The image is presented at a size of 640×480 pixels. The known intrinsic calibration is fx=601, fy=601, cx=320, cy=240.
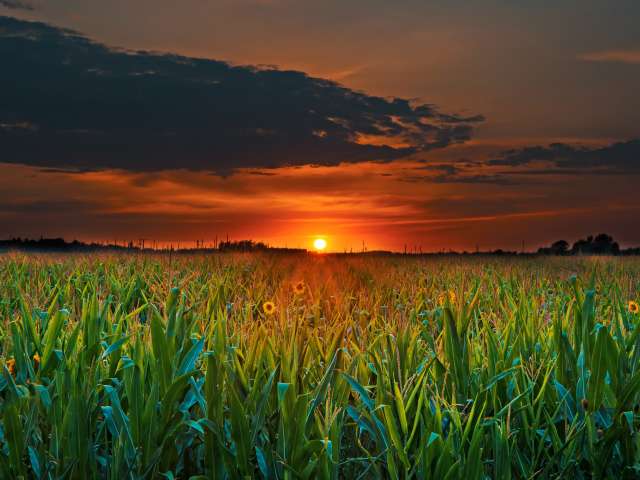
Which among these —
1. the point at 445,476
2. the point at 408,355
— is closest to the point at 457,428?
the point at 445,476

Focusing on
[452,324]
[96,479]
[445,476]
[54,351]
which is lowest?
[96,479]

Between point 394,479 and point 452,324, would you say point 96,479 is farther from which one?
point 452,324

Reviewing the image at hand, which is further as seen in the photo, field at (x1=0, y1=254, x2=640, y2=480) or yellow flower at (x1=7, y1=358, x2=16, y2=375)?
yellow flower at (x1=7, y1=358, x2=16, y2=375)

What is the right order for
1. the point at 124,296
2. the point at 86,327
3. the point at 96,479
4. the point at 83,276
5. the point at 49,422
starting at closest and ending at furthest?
the point at 96,479 → the point at 49,422 → the point at 86,327 → the point at 124,296 → the point at 83,276

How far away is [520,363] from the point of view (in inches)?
135

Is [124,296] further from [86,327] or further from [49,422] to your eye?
[49,422]

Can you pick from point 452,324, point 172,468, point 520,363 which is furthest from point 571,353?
point 172,468

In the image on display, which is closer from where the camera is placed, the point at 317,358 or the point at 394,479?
the point at 394,479

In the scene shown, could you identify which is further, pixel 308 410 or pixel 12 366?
pixel 12 366

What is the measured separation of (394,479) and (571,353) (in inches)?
56.6

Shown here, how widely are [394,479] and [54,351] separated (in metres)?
2.10

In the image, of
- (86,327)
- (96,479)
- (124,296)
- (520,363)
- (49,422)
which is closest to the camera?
(96,479)

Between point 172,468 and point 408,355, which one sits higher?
point 408,355

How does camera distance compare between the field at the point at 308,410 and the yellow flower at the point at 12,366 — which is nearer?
the field at the point at 308,410
